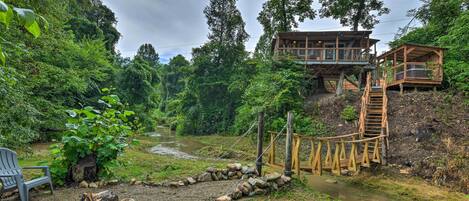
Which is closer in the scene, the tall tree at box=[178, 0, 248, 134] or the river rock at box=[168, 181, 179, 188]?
the river rock at box=[168, 181, 179, 188]

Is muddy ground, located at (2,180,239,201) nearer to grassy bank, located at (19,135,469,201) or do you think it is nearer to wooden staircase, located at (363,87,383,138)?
grassy bank, located at (19,135,469,201)

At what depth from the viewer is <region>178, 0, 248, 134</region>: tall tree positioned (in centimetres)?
2167

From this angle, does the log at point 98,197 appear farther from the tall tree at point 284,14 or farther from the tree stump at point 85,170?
the tall tree at point 284,14

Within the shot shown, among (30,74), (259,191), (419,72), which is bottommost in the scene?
(259,191)

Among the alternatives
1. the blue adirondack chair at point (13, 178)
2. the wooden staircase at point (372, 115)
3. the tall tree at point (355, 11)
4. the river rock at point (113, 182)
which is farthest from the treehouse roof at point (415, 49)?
the blue adirondack chair at point (13, 178)

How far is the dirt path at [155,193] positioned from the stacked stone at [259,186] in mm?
285

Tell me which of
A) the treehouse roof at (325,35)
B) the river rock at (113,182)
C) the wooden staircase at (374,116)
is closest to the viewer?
the river rock at (113,182)

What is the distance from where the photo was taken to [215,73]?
22.3m

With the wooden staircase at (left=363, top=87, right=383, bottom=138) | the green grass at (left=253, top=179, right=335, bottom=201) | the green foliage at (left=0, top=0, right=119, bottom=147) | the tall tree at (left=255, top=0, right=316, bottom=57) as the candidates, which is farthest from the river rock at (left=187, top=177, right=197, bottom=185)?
the tall tree at (left=255, top=0, right=316, bottom=57)

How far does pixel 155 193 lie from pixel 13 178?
A: 2.16 meters

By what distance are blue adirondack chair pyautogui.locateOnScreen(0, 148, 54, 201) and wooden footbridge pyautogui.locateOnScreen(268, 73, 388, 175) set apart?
15.3ft

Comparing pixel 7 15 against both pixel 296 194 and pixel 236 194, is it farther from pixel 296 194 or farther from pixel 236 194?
pixel 296 194

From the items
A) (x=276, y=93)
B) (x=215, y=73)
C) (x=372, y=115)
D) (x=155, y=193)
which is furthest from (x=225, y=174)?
(x=215, y=73)

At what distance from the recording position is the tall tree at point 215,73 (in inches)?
853
